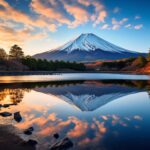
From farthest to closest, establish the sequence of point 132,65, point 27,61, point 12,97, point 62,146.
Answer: point 132,65 < point 27,61 < point 12,97 < point 62,146

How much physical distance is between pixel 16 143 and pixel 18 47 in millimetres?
125474

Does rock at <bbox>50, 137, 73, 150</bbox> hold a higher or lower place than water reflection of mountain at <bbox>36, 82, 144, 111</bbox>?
higher

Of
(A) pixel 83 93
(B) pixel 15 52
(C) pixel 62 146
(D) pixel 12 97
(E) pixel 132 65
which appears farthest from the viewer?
(E) pixel 132 65

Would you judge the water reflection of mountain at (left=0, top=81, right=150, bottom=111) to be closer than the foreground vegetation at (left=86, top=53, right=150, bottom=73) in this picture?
Yes

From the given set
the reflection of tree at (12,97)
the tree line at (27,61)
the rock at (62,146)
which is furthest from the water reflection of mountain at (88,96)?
the tree line at (27,61)

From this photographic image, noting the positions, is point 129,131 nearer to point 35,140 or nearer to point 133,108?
point 35,140

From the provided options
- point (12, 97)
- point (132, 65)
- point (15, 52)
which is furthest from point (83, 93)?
point (132, 65)

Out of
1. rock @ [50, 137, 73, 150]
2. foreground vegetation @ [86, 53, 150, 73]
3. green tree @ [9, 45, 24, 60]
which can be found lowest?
rock @ [50, 137, 73, 150]

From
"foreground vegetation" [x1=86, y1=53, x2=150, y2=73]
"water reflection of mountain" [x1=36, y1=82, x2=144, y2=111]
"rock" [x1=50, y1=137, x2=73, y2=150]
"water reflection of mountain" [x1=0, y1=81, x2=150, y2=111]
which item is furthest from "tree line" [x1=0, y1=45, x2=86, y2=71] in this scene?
"rock" [x1=50, y1=137, x2=73, y2=150]

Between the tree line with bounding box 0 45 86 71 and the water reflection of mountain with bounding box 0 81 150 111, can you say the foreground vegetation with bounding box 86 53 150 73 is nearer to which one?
the tree line with bounding box 0 45 86 71

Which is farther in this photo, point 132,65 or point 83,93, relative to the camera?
point 132,65

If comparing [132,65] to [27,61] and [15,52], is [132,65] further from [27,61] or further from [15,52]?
[15,52]

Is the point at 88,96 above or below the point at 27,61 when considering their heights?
below

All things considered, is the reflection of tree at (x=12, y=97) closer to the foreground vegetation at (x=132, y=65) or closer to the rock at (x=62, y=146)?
the rock at (x=62, y=146)
